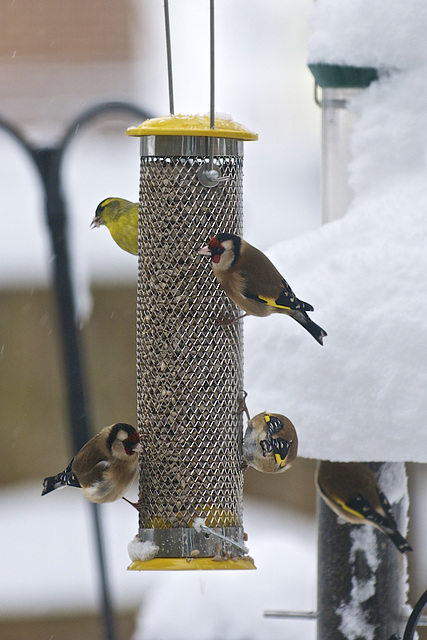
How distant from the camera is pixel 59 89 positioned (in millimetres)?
9086

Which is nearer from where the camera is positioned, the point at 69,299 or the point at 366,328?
the point at 366,328

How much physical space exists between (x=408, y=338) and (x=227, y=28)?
289 inches

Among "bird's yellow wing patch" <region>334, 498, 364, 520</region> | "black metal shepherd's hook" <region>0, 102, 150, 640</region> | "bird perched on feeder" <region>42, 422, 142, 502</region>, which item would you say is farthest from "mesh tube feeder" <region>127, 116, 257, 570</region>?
"black metal shepherd's hook" <region>0, 102, 150, 640</region>

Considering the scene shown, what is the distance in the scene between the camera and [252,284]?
6.97ft

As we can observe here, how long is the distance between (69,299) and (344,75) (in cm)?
108

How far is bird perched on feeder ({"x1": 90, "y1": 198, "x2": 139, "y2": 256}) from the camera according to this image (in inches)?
96.7

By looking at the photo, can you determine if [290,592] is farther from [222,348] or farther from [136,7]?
[136,7]

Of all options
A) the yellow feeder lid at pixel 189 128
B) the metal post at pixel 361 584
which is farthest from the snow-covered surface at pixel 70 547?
the yellow feeder lid at pixel 189 128

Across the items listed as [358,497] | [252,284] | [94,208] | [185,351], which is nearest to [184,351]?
[185,351]

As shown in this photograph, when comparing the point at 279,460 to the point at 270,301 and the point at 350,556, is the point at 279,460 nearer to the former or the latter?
the point at 270,301

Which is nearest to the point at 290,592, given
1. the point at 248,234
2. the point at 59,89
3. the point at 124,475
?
the point at 124,475

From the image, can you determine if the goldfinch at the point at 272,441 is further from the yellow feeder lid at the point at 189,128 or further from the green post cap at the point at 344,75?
the green post cap at the point at 344,75

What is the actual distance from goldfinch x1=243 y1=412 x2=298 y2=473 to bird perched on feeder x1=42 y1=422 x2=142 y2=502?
28 cm

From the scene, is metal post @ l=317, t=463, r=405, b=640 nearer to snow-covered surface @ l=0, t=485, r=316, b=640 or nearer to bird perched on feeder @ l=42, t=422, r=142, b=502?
bird perched on feeder @ l=42, t=422, r=142, b=502
